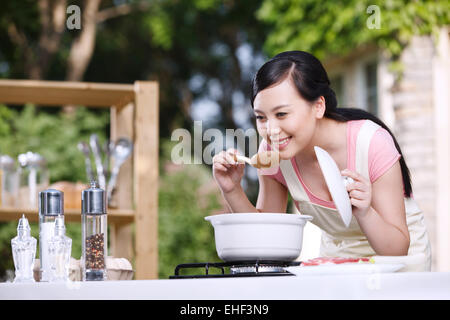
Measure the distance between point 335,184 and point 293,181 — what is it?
0.67m

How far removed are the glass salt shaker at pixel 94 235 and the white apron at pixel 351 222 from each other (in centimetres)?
68

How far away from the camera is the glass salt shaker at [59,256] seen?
60.1 inches

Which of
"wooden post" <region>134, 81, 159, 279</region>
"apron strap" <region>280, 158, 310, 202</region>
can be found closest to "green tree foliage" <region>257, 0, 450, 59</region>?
"wooden post" <region>134, 81, 159, 279</region>

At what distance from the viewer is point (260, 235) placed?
1.54 meters

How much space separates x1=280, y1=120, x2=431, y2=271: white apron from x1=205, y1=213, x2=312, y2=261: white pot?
16.3 inches

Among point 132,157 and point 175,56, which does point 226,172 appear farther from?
point 175,56

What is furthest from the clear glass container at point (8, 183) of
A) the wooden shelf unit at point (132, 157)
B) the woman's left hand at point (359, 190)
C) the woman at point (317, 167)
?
the woman's left hand at point (359, 190)

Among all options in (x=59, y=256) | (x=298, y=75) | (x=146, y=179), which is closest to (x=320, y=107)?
(x=298, y=75)

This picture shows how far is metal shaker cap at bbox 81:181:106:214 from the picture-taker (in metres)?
1.61

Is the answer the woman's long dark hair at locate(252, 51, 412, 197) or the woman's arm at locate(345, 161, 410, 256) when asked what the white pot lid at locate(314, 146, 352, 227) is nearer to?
the woman's arm at locate(345, 161, 410, 256)

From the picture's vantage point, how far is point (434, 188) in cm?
541
